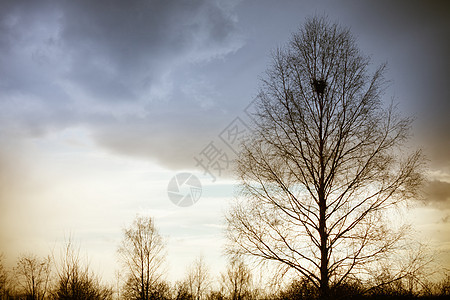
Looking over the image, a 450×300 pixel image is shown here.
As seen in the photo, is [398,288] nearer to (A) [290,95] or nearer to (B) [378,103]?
(B) [378,103]

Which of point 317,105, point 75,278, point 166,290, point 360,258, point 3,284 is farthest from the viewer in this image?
point 3,284

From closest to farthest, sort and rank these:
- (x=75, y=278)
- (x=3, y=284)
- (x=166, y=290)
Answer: (x=75, y=278) < (x=166, y=290) < (x=3, y=284)

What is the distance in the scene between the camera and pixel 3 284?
107ft

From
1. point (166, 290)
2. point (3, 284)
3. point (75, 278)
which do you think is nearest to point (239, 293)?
point (166, 290)

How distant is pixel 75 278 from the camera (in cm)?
1379

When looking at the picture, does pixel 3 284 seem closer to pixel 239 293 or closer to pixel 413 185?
pixel 239 293

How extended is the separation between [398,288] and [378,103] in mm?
4733

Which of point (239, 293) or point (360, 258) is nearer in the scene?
point (360, 258)

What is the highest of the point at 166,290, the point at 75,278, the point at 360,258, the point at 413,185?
the point at 413,185

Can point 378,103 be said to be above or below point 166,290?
above

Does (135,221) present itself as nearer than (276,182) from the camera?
No

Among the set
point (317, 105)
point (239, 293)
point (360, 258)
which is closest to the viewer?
point (360, 258)

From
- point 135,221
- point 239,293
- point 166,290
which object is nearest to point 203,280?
point 239,293

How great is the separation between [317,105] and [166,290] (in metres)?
25.3
